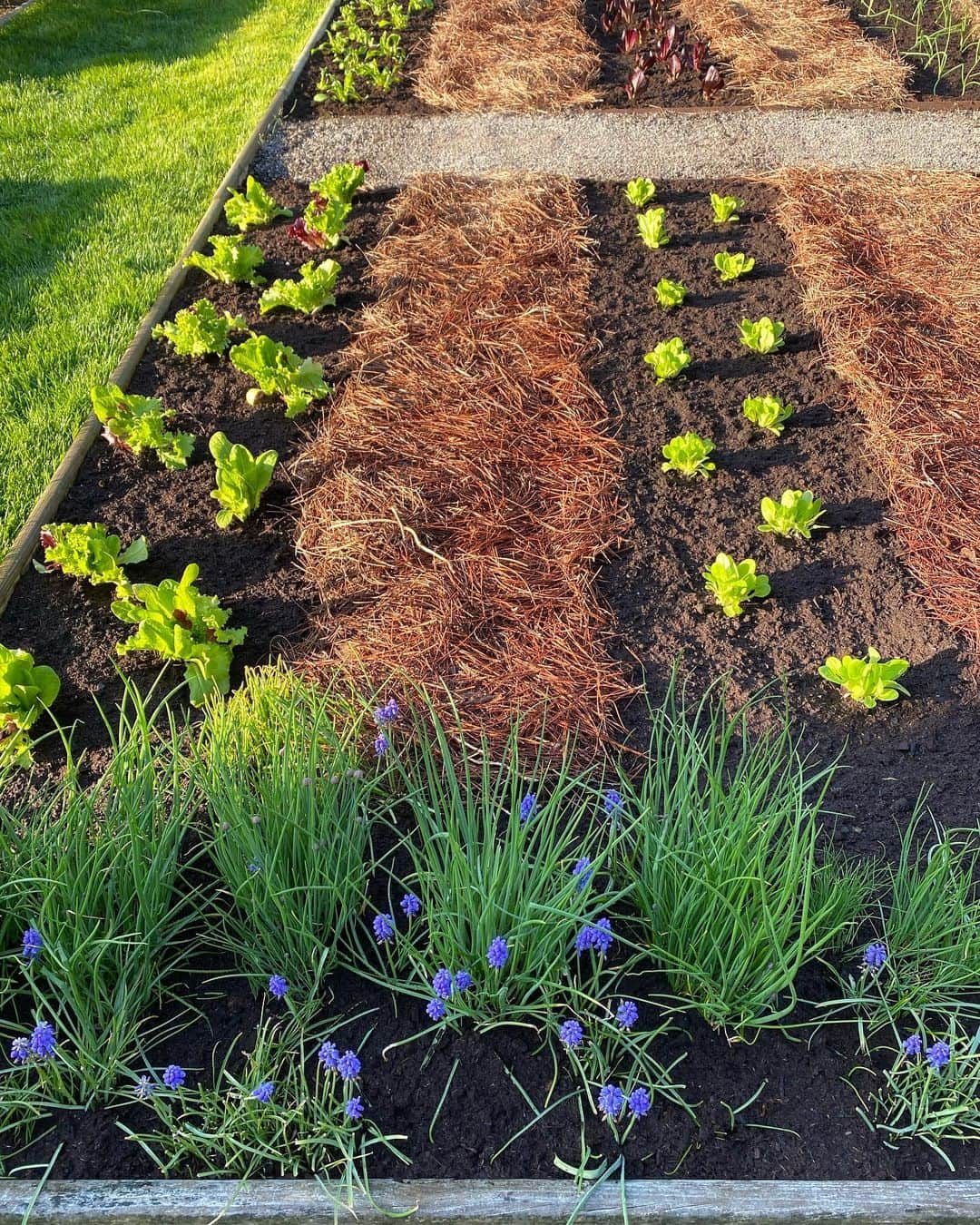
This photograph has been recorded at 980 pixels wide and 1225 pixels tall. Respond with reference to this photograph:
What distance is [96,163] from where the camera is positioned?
5.55 meters

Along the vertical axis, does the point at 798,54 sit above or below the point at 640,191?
above

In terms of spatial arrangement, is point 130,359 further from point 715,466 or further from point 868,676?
point 868,676

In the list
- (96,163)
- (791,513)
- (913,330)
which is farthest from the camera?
(96,163)

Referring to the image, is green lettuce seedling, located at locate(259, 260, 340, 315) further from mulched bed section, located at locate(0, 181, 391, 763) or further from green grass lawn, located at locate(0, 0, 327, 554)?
green grass lawn, located at locate(0, 0, 327, 554)

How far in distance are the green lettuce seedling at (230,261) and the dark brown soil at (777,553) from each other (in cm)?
164

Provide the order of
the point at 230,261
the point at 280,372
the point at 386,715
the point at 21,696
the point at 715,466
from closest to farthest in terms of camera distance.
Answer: the point at 386,715
the point at 21,696
the point at 715,466
the point at 280,372
the point at 230,261

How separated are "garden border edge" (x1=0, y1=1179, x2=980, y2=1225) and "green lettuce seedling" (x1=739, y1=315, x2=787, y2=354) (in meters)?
3.19

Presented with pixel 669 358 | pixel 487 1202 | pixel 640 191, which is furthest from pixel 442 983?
pixel 640 191

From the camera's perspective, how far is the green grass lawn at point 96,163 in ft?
12.8

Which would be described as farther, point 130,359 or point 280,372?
point 130,359

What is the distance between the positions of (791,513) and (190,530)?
2096 millimetres

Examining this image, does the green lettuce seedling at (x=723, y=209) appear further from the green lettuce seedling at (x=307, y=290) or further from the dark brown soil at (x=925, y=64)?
the dark brown soil at (x=925, y=64)

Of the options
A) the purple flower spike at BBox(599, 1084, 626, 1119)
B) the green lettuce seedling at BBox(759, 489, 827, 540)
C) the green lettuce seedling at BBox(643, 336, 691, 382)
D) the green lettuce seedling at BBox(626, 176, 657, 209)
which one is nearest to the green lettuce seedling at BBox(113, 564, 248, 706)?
the purple flower spike at BBox(599, 1084, 626, 1119)

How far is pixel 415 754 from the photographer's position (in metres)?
2.49
